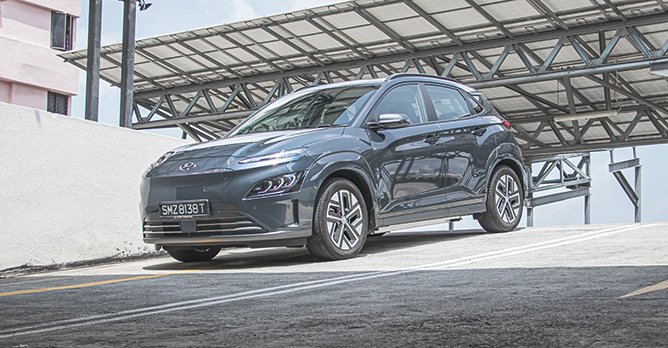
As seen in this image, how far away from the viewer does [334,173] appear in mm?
8164

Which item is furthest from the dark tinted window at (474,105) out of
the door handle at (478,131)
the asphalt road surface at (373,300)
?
the asphalt road surface at (373,300)

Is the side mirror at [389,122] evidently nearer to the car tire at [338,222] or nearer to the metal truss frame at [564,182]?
the car tire at [338,222]

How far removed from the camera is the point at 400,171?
8766 millimetres

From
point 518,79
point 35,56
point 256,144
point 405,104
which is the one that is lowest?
point 256,144

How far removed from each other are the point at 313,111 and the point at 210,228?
1745 millimetres

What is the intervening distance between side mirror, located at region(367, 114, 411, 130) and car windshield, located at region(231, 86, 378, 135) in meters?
0.21

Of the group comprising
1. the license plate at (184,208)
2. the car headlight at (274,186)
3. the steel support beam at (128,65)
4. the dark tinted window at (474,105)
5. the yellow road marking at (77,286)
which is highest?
the steel support beam at (128,65)

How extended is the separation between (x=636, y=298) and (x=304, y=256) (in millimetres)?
4637

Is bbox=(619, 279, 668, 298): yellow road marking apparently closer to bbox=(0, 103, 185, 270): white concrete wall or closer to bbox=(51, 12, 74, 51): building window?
bbox=(0, 103, 185, 270): white concrete wall

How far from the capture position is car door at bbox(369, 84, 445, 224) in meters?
8.62

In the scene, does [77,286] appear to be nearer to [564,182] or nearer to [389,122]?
[389,122]

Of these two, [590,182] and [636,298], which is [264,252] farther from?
[590,182]

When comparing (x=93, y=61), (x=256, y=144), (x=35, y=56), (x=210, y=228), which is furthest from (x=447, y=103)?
(x=35, y=56)

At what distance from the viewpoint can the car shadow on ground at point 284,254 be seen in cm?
831
